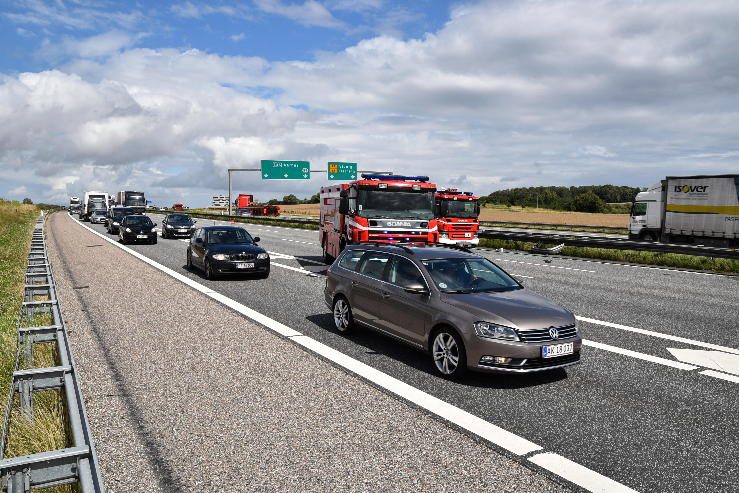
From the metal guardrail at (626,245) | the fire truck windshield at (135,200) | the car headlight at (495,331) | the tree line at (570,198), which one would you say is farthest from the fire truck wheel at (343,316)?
the tree line at (570,198)

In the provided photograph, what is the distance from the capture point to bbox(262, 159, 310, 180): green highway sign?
5412cm

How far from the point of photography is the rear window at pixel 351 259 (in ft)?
29.1

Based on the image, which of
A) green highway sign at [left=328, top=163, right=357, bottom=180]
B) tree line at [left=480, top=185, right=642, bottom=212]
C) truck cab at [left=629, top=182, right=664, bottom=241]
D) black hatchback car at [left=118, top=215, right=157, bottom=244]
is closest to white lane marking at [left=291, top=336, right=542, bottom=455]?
black hatchback car at [left=118, top=215, right=157, bottom=244]

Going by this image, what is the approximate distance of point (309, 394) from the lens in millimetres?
5895

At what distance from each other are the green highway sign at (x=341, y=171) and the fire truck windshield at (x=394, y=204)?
37.2m

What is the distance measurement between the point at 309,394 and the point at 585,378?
3211 mm

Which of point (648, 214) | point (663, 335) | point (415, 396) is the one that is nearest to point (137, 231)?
point (663, 335)

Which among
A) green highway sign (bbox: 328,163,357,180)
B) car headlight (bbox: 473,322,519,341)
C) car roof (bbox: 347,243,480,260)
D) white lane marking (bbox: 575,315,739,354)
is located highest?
green highway sign (bbox: 328,163,357,180)

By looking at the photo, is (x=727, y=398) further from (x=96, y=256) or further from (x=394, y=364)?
(x=96, y=256)

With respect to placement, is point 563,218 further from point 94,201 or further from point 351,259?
point 351,259

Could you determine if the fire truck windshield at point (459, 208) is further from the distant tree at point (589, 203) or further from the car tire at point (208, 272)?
the distant tree at point (589, 203)

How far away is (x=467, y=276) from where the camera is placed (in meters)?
7.51

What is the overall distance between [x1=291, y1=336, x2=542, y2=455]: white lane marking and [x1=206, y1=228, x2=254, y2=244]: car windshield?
9.16 metres

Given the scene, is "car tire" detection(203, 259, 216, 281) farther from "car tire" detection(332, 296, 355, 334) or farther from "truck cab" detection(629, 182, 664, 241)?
"truck cab" detection(629, 182, 664, 241)
